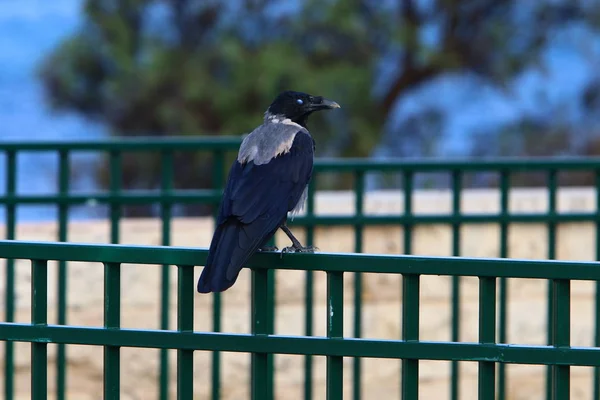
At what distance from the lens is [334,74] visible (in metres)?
17.4

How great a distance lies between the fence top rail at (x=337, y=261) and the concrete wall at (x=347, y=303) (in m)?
Answer: 3.00

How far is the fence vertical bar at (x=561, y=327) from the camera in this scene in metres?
2.59

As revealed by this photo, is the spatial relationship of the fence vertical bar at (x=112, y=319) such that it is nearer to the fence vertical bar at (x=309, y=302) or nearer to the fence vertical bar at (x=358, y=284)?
the fence vertical bar at (x=309, y=302)

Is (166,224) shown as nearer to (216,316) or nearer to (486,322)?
(216,316)

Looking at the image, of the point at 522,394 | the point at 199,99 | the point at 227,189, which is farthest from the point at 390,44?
the point at 227,189

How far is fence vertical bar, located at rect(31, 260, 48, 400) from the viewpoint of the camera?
9.11ft

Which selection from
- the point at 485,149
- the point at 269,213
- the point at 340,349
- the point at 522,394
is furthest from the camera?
the point at 485,149

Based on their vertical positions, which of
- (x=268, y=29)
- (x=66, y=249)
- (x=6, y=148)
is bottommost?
(x=66, y=249)

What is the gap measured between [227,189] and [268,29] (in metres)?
15.0

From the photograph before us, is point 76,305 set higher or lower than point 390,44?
lower

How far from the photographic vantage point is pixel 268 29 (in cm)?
1820

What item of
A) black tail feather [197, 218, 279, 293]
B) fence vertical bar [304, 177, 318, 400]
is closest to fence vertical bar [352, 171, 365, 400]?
fence vertical bar [304, 177, 318, 400]

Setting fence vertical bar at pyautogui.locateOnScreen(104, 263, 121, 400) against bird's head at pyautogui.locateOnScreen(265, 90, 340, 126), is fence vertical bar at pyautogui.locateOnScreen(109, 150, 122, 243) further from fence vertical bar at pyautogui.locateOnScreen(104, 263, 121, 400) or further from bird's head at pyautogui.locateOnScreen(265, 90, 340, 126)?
fence vertical bar at pyautogui.locateOnScreen(104, 263, 121, 400)

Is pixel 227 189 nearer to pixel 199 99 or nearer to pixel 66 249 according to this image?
pixel 66 249
